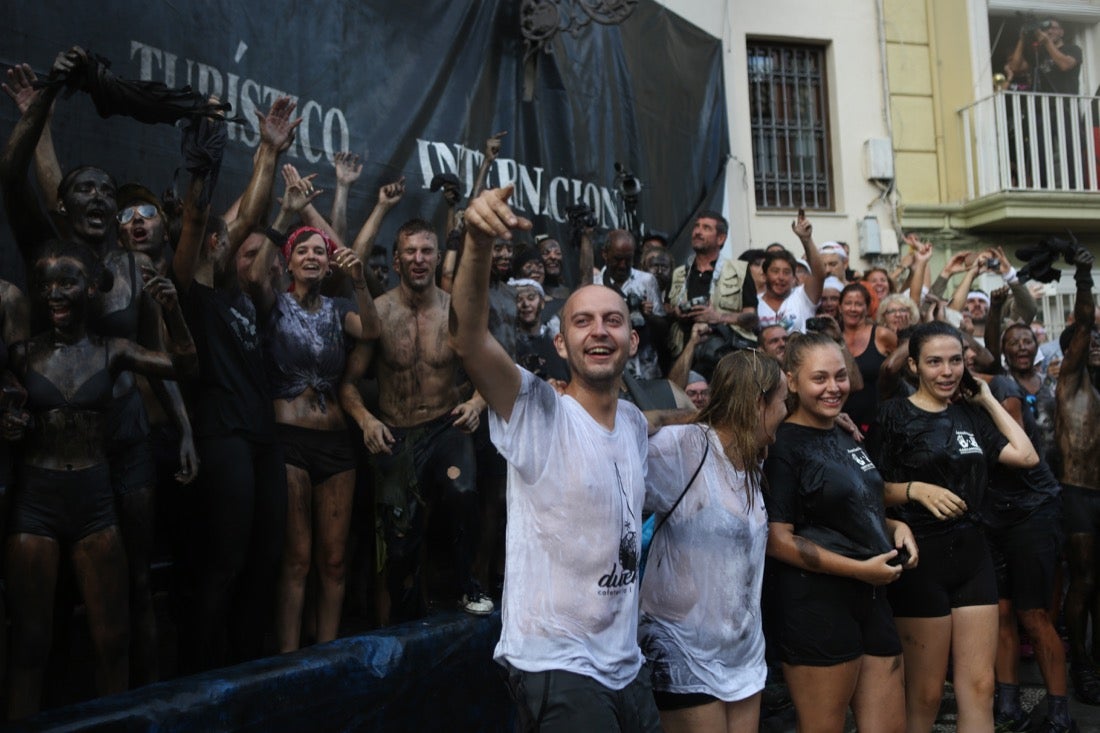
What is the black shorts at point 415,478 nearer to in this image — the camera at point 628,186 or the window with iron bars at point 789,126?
the camera at point 628,186

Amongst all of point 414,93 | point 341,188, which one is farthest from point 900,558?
point 414,93

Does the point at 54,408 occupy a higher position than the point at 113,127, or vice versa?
the point at 113,127

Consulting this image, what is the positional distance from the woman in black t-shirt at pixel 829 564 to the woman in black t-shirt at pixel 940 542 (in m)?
0.33

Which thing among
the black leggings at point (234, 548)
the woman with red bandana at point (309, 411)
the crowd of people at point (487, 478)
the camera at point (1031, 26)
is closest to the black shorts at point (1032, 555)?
the crowd of people at point (487, 478)

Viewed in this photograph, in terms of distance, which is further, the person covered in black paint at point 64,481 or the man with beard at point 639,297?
the man with beard at point 639,297

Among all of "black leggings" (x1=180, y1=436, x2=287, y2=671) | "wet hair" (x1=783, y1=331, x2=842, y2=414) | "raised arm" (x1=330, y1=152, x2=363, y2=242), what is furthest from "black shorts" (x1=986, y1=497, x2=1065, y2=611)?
"raised arm" (x1=330, y1=152, x2=363, y2=242)

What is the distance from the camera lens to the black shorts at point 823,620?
404 cm

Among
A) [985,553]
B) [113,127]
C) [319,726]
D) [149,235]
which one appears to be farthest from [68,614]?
[985,553]

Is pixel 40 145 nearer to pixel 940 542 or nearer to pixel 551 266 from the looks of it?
pixel 551 266

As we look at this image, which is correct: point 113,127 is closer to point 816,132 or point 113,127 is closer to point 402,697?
point 402,697

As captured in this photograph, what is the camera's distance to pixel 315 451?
204 inches

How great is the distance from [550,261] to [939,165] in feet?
26.9

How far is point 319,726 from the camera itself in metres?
3.86

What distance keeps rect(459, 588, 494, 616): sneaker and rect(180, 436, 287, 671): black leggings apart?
91cm
